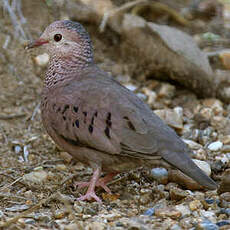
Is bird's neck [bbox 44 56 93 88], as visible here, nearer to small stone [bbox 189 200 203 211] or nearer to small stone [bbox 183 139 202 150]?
small stone [bbox 183 139 202 150]

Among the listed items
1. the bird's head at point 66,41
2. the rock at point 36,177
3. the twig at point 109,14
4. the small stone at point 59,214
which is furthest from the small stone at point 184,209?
the twig at point 109,14

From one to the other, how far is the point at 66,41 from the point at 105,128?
106cm

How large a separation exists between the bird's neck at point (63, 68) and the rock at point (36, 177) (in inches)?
31.2

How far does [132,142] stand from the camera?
3.72 m

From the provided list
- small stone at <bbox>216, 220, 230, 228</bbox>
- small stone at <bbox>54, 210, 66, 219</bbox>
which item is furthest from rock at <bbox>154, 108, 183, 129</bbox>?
small stone at <bbox>54, 210, 66, 219</bbox>

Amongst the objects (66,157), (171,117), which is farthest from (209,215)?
(171,117)

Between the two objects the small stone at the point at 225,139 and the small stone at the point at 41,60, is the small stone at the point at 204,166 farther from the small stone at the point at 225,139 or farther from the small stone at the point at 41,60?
→ the small stone at the point at 41,60

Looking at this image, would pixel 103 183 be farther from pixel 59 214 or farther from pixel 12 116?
pixel 12 116

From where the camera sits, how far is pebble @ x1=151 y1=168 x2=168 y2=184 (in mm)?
4336

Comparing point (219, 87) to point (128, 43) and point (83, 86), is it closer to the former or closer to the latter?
point (128, 43)

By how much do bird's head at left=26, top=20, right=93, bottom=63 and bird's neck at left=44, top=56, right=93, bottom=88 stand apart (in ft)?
0.09

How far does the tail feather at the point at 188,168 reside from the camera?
368 centimetres

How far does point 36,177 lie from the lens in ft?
14.4

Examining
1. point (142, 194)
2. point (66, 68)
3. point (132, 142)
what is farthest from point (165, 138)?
point (66, 68)
